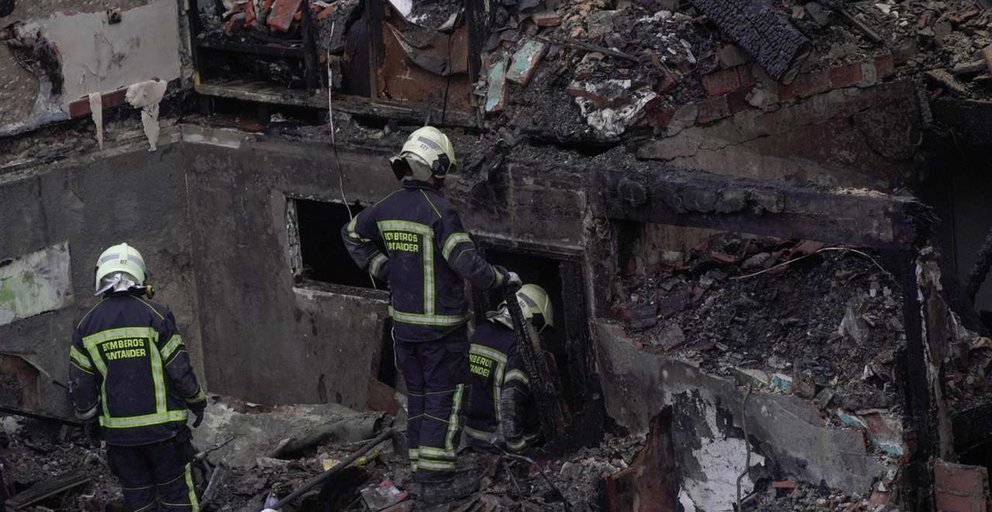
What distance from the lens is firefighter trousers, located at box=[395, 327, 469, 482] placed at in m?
8.62

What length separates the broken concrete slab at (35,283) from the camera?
10.5 metres

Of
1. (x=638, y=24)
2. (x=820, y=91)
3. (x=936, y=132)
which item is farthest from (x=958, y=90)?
(x=638, y=24)

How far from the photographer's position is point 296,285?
36.6 ft

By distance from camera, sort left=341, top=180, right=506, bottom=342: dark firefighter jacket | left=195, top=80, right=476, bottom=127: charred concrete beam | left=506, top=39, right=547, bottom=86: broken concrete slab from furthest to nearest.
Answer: left=195, top=80, right=476, bottom=127: charred concrete beam < left=506, top=39, right=547, bottom=86: broken concrete slab < left=341, top=180, right=506, bottom=342: dark firefighter jacket

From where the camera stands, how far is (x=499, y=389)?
916 centimetres

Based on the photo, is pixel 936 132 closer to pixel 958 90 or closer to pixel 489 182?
pixel 958 90

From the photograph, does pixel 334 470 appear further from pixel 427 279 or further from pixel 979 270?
pixel 979 270

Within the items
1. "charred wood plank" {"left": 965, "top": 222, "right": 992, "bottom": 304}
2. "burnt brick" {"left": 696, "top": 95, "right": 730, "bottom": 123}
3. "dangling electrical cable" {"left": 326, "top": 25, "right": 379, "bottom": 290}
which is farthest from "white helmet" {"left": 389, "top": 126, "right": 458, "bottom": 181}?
"charred wood plank" {"left": 965, "top": 222, "right": 992, "bottom": 304}

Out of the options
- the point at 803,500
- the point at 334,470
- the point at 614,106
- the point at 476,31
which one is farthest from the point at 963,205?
the point at 334,470

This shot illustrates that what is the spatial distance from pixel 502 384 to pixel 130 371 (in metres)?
2.20

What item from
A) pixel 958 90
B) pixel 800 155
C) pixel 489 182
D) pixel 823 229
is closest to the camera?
pixel 823 229

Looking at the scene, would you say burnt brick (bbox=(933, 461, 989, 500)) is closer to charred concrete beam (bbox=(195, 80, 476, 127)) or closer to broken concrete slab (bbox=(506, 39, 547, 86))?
broken concrete slab (bbox=(506, 39, 547, 86))

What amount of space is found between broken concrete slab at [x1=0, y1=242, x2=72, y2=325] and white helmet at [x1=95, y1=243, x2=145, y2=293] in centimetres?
256

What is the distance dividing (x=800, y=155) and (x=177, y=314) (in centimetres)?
475
